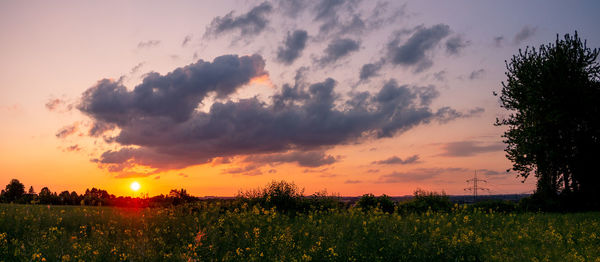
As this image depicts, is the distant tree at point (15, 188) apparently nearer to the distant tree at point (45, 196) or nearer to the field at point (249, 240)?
the distant tree at point (45, 196)

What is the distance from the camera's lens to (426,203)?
23.4m

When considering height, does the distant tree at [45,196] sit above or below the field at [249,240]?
above

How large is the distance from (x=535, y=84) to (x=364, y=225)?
26969mm

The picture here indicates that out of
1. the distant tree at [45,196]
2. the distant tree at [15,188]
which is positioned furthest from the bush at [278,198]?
the distant tree at [15,188]

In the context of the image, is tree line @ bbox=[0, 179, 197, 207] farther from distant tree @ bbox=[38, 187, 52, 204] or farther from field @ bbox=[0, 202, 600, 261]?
field @ bbox=[0, 202, 600, 261]

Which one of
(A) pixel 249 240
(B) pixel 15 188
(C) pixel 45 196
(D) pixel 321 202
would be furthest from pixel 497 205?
(B) pixel 15 188

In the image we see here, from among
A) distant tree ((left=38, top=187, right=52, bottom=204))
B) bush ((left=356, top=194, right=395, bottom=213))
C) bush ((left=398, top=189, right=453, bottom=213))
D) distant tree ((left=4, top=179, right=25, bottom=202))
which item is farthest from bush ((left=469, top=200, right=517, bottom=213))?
distant tree ((left=4, top=179, right=25, bottom=202))

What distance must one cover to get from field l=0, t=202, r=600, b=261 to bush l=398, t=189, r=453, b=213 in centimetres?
656

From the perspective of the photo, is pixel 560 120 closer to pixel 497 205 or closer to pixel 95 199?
pixel 497 205

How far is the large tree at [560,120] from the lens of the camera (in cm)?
3256

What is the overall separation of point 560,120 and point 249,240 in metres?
29.9

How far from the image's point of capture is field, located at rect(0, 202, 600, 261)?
9812mm

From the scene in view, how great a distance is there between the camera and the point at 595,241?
50.5 ft

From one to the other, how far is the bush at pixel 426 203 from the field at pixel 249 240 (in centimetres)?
656
